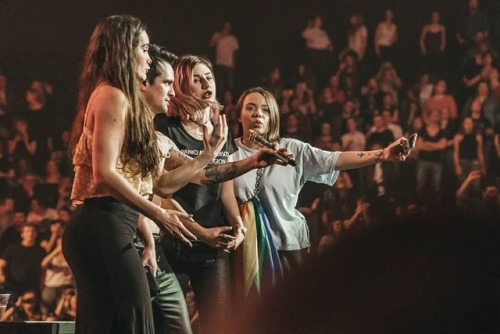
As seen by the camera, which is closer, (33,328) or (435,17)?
(33,328)

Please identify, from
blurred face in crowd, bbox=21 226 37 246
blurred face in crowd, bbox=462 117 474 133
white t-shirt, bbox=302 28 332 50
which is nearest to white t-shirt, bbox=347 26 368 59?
white t-shirt, bbox=302 28 332 50

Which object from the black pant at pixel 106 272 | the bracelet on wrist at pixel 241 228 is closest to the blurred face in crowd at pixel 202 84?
the bracelet on wrist at pixel 241 228

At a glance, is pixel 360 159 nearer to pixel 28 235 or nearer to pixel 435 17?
pixel 28 235

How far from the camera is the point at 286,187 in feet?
10.5

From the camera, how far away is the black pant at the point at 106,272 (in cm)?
177

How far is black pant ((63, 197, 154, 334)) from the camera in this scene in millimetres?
1766

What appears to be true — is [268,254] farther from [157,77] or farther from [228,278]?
[157,77]

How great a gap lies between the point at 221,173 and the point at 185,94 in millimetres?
436

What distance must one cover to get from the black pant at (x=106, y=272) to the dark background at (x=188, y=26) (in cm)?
532

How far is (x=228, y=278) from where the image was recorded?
9.45 ft

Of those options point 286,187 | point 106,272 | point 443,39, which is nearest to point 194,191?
point 286,187

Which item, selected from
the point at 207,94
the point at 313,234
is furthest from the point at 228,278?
the point at 313,234

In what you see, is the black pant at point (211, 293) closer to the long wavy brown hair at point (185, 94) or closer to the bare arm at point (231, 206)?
the bare arm at point (231, 206)

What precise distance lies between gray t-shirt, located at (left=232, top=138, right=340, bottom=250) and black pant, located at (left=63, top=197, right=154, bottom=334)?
132cm
